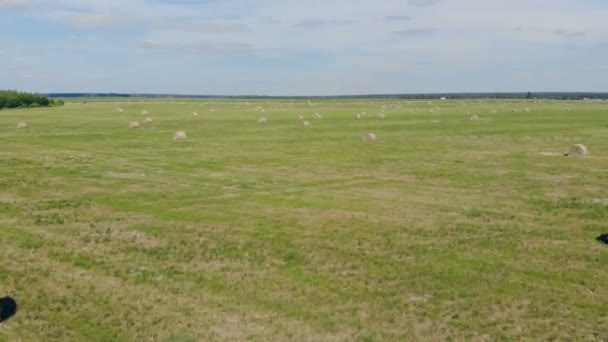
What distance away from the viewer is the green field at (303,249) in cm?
1329

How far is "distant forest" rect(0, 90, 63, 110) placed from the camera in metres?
130

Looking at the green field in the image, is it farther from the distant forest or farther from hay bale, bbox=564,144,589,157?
the distant forest

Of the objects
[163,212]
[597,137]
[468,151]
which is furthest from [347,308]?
[597,137]

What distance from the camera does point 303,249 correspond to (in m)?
19.0

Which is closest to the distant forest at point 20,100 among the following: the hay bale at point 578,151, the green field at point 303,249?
the green field at point 303,249

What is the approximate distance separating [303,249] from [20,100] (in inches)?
5297

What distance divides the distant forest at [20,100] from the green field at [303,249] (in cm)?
10285

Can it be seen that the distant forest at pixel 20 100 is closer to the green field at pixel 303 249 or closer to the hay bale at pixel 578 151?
the green field at pixel 303 249

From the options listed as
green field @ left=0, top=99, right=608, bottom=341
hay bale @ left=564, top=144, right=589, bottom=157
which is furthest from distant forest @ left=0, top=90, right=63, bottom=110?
hay bale @ left=564, top=144, right=589, bottom=157

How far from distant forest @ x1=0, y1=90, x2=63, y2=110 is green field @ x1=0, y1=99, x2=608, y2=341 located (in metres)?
103

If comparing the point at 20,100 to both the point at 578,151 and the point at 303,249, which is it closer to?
the point at 578,151

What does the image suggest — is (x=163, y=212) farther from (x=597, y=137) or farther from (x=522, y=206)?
(x=597, y=137)

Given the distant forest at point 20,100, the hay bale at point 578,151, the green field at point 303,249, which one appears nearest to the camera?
the green field at point 303,249

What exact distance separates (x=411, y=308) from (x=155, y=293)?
644 cm
